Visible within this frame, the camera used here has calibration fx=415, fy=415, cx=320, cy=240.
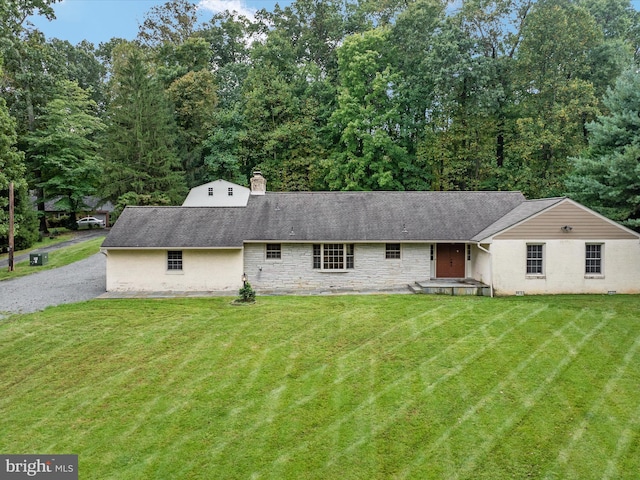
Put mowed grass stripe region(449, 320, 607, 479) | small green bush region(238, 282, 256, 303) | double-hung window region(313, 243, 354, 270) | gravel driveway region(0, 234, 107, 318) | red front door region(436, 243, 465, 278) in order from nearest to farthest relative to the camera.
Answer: mowed grass stripe region(449, 320, 607, 479) < gravel driveway region(0, 234, 107, 318) < small green bush region(238, 282, 256, 303) < double-hung window region(313, 243, 354, 270) < red front door region(436, 243, 465, 278)

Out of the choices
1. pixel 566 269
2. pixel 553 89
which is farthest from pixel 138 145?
pixel 553 89

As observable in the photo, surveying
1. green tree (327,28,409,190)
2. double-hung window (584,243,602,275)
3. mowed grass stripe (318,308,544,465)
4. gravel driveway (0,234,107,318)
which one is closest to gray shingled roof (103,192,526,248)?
gravel driveway (0,234,107,318)

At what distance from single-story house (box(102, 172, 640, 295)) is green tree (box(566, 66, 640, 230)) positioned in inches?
84.1

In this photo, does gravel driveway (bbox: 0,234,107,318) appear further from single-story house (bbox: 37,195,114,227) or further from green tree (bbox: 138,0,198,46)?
green tree (bbox: 138,0,198,46)

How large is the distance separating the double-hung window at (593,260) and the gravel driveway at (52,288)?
19538 mm

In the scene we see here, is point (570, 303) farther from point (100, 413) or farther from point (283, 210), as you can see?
point (100, 413)

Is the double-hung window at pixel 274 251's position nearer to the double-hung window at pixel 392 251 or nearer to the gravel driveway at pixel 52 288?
the double-hung window at pixel 392 251

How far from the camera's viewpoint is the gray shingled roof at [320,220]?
17.5 m

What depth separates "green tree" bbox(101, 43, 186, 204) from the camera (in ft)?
102

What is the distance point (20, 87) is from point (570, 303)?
40.9 metres

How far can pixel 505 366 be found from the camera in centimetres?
979

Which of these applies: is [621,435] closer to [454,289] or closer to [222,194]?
[454,289]

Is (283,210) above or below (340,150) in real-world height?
below

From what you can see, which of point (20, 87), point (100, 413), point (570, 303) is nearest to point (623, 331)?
point (570, 303)
